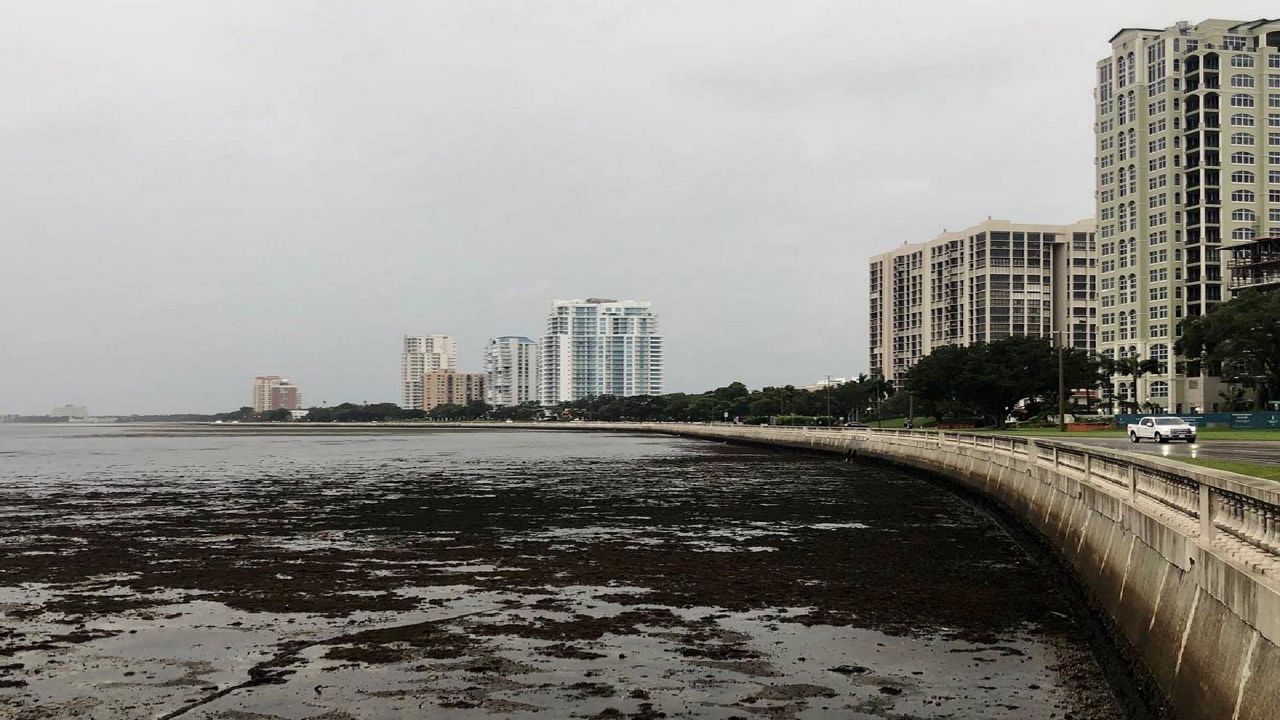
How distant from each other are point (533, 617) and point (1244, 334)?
123m

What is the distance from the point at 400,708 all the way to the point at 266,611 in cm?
633

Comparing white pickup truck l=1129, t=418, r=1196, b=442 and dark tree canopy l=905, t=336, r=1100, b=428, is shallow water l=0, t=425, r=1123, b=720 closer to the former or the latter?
white pickup truck l=1129, t=418, r=1196, b=442

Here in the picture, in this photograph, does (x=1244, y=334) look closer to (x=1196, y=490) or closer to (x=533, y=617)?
(x=1196, y=490)

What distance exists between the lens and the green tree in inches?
4688

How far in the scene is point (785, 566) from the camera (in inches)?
867

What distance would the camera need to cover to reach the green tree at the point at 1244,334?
4688 inches

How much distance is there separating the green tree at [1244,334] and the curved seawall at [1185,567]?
361 feet

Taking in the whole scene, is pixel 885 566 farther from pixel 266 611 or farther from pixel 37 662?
pixel 37 662

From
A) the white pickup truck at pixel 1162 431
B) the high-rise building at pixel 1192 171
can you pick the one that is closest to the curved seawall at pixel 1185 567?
the white pickup truck at pixel 1162 431

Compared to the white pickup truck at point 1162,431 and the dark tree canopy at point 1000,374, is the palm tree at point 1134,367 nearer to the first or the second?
the dark tree canopy at point 1000,374

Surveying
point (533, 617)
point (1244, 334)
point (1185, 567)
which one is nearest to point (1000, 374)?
point (1244, 334)

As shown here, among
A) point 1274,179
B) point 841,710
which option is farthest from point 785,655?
point 1274,179

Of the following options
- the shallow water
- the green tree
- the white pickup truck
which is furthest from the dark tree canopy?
the shallow water

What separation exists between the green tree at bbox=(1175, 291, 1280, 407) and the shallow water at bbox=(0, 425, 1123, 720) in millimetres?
99971
